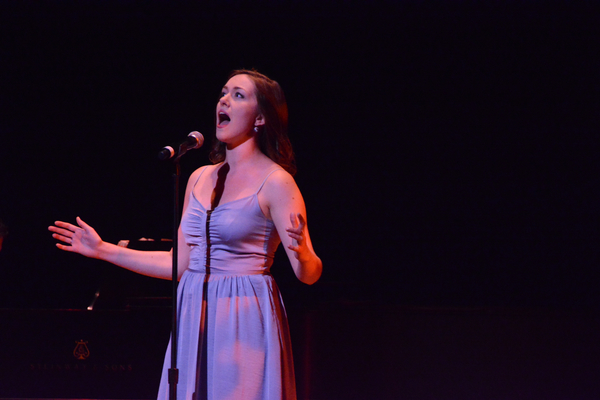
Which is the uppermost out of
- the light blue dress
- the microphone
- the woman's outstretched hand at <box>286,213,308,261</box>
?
the microphone

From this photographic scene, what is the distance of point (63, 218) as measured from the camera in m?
4.34

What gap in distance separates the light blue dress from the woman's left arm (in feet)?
0.16

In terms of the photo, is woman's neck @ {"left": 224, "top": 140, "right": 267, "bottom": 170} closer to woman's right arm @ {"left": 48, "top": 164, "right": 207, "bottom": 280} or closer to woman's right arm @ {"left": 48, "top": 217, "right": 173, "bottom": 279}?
woman's right arm @ {"left": 48, "top": 164, "right": 207, "bottom": 280}

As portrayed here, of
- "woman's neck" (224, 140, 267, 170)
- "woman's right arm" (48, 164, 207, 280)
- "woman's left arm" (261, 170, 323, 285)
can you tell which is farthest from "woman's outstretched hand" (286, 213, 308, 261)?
"woman's right arm" (48, 164, 207, 280)

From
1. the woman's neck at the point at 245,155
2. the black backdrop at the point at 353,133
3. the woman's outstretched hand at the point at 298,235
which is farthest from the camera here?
the black backdrop at the point at 353,133

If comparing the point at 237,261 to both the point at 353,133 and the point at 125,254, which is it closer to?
the point at 125,254

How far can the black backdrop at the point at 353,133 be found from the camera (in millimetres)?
4039

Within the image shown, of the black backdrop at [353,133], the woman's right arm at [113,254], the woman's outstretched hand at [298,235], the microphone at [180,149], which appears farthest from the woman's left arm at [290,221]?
the black backdrop at [353,133]

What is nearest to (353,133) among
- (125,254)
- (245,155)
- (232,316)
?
(245,155)

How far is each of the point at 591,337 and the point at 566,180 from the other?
170 cm

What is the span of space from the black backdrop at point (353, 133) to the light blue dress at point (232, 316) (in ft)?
8.06

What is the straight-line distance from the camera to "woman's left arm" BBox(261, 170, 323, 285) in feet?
4.63

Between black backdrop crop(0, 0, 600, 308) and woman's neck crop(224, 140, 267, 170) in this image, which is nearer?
woman's neck crop(224, 140, 267, 170)

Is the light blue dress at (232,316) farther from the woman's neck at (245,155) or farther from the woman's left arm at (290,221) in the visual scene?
the woman's neck at (245,155)
